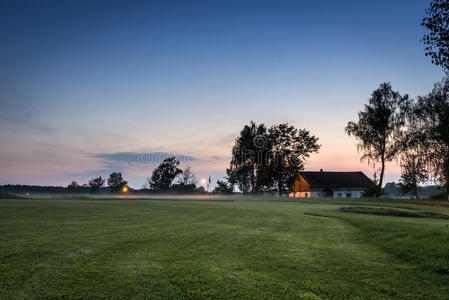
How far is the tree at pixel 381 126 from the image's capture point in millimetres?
44031

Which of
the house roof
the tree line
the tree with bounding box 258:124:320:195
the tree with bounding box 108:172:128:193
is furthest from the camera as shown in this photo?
the tree with bounding box 108:172:128:193

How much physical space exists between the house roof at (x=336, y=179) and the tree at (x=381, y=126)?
103 ft

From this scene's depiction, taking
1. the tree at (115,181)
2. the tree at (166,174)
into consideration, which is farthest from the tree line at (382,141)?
the tree at (115,181)

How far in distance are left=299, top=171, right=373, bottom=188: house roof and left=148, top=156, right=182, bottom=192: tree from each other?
226 ft

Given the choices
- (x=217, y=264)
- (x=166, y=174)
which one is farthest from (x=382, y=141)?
(x=166, y=174)

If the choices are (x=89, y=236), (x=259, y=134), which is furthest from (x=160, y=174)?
(x=89, y=236)

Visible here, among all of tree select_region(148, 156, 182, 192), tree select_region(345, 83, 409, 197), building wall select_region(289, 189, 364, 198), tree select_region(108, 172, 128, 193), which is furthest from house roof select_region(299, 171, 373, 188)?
tree select_region(108, 172, 128, 193)

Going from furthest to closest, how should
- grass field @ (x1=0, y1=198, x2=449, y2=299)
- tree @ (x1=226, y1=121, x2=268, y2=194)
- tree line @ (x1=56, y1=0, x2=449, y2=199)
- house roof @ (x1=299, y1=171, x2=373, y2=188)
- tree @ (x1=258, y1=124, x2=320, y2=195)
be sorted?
house roof @ (x1=299, y1=171, x2=373, y2=188), tree @ (x1=226, y1=121, x2=268, y2=194), tree @ (x1=258, y1=124, x2=320, y2=195), tree line @ (x1=56, y1=0, x2=449, y2=199), grass field @ (x1=0, y1=198, x2=449, y2=299)

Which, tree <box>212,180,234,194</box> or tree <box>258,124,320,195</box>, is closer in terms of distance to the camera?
tree <box>258,124,320,195</box>

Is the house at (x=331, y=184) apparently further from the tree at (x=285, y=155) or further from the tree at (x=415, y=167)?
the tree at (x=415, y=167)

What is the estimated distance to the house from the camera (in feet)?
249

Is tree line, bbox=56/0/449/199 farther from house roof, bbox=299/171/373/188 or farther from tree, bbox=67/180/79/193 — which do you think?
tree, bbox=67/180/79/193

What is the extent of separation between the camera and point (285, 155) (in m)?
70.7

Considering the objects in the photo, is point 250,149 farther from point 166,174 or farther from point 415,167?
point 166,174
